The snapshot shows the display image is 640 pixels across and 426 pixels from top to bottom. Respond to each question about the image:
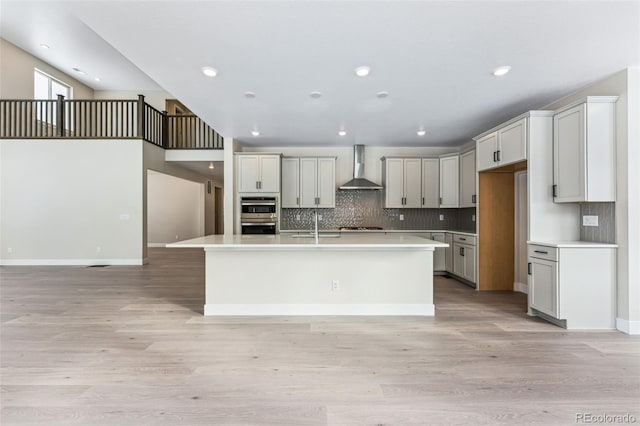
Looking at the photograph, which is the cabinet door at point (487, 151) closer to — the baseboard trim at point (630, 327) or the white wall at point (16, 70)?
the baseboard trim at point (630, 327)

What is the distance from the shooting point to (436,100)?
3.87 m

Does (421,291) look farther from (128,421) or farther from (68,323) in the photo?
(68,323)

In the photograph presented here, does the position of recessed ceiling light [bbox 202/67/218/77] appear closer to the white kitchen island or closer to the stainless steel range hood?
the white kitchen island

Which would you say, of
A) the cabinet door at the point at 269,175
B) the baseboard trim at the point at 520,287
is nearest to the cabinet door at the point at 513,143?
the baseboard trim at the point at 520,287

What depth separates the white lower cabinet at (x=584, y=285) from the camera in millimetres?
3020

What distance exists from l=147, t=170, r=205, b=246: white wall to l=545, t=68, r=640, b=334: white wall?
1094 centimetres

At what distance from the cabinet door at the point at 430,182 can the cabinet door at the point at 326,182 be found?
5.99 feet

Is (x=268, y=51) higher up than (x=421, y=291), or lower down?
higher up

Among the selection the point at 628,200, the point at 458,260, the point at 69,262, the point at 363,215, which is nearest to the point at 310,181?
the point at 363,215

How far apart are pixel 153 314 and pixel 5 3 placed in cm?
697

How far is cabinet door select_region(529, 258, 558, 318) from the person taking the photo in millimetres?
3104

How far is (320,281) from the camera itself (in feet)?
→ 11.6

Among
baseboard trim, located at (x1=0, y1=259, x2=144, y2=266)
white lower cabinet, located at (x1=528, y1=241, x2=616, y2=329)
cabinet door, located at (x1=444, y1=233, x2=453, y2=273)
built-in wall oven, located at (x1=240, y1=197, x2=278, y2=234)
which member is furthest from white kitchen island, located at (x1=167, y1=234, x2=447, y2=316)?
baseboard trim, located at (x1=0, y1=259, x2=144, y2=266)

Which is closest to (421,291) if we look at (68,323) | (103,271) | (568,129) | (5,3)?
(568,129)
